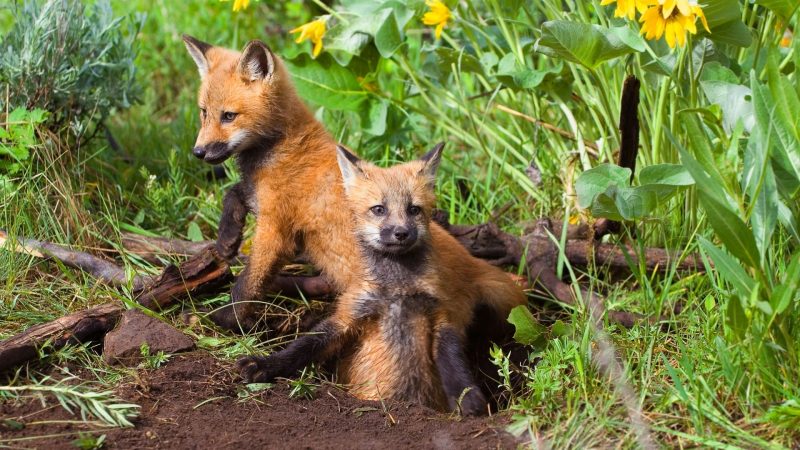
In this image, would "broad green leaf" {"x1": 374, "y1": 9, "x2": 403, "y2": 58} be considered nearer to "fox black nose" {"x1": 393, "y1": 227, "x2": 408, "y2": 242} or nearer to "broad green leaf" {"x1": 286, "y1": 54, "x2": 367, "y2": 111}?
"broad green leaf" {"x1": 286, "y1": 54, "x2": 367, "y2": 111}

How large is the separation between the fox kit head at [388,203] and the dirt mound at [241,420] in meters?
0.72

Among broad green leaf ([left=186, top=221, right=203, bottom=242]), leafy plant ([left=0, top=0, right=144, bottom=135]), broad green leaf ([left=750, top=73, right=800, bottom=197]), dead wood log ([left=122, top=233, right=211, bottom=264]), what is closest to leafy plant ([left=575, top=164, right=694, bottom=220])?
broad green leaf ([left=750, top=73, right=800, bottom=197])

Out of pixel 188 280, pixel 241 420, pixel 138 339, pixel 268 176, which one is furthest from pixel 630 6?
pixel 138 339

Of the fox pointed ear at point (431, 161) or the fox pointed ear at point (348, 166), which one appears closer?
the fox pointed ear at point (348, 166)

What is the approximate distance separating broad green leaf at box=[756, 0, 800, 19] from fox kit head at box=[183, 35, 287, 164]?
7.54 ft

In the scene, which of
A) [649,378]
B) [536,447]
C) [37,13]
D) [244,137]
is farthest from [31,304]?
[649,378]

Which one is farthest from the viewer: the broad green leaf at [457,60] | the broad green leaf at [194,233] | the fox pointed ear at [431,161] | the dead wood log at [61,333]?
the broad green leaf at [194,233]

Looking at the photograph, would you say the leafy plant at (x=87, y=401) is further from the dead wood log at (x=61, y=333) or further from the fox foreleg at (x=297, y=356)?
the fox foreleg at (x=297, y=356)

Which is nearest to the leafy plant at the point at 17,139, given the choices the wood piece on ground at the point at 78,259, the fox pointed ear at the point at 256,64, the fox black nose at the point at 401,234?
the wood piece on ground at the point at 78,259

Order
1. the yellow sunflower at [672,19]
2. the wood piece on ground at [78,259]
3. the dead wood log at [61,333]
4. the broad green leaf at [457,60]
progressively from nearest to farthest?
the yellow sunflower at [672,19], the dead wood log at [61,333], the wood piece on ground at [78,259], the broad green leaf at [457,60]

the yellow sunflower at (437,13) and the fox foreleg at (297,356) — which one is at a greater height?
the yellow sunflower at (437,13)

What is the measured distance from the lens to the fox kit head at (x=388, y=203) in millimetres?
4191

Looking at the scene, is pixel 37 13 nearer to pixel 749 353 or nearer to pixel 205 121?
pixel 205 121

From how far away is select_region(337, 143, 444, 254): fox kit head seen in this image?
4.19m
